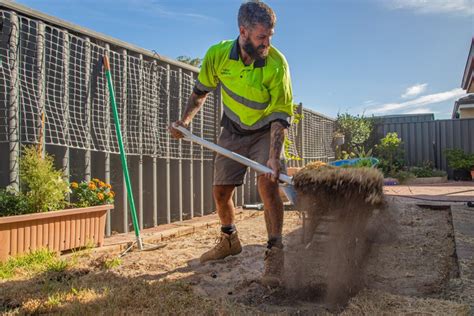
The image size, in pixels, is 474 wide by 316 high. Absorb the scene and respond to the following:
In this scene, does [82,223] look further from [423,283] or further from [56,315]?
[423,283]

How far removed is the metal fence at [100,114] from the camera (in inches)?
127

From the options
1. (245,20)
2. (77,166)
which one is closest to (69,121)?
(77,166)

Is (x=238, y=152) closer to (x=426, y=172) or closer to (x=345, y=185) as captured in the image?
Answer: (x=345, y=185)

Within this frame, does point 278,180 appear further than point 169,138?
No

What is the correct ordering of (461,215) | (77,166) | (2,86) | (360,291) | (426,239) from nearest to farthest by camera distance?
(360,291) < (2,86) < (426,239) < (77,166) < (461,215)

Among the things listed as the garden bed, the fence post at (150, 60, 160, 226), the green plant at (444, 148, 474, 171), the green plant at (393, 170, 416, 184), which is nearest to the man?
the fence post at (150, 60, 160, 226)

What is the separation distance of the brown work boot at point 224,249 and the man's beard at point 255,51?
4.30 feet

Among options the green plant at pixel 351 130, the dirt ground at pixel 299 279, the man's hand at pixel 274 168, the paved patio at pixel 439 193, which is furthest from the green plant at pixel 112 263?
the green plant at pixel 351 130

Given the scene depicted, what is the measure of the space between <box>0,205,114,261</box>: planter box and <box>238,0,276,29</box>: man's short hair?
1.95 metres

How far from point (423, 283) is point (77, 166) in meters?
3.02

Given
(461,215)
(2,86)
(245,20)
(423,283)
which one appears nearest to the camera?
(423,283)

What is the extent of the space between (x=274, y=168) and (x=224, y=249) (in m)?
0.91

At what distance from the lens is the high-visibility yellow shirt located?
8.61ft

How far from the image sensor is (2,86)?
3160 mm
